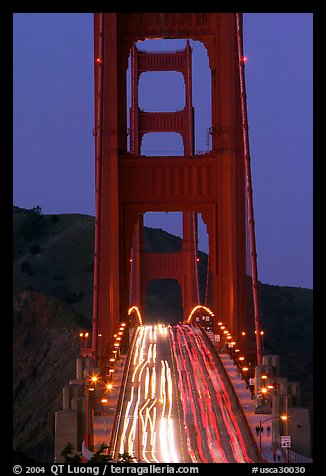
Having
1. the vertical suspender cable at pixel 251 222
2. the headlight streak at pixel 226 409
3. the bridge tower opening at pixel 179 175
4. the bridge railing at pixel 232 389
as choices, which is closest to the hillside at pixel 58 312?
the bridge railing at pixel 232 389

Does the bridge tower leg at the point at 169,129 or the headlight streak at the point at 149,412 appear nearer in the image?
the headlight streak at the point at 149,412

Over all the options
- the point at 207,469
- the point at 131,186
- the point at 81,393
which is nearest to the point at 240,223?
the point at 131,186

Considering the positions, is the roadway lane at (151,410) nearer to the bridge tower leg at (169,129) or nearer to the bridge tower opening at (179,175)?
the bridge tower opening at (179,175)

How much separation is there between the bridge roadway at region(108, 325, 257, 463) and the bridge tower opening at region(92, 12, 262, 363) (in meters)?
2.87

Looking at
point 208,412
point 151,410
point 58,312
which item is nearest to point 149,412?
point 151,410

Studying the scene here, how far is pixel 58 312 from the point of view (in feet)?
294

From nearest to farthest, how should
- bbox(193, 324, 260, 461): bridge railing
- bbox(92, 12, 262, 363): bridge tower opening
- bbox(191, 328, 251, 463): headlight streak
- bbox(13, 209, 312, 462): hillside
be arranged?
bbox(191, 328, 251, 463): headlight streak, bbox(193, 324, 260, 461): bridge railing, bbox(92, 12, 262, 363): bridge tower opening, bbox(13, 209, 312, 462): hillside

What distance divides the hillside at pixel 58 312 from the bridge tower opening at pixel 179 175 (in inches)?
851

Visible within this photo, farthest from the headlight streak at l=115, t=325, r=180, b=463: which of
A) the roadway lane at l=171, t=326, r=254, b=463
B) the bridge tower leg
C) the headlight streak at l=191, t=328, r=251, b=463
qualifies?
the bridge tower leg

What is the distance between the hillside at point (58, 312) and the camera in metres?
75.6

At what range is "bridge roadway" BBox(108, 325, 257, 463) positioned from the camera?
29.0 m

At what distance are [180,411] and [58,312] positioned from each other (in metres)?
55.7

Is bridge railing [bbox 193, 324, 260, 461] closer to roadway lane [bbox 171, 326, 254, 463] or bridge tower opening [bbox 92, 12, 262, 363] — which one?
roadway lane [bbox 171, 326, 254, 463]

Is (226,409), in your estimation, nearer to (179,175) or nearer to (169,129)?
(179,175)
